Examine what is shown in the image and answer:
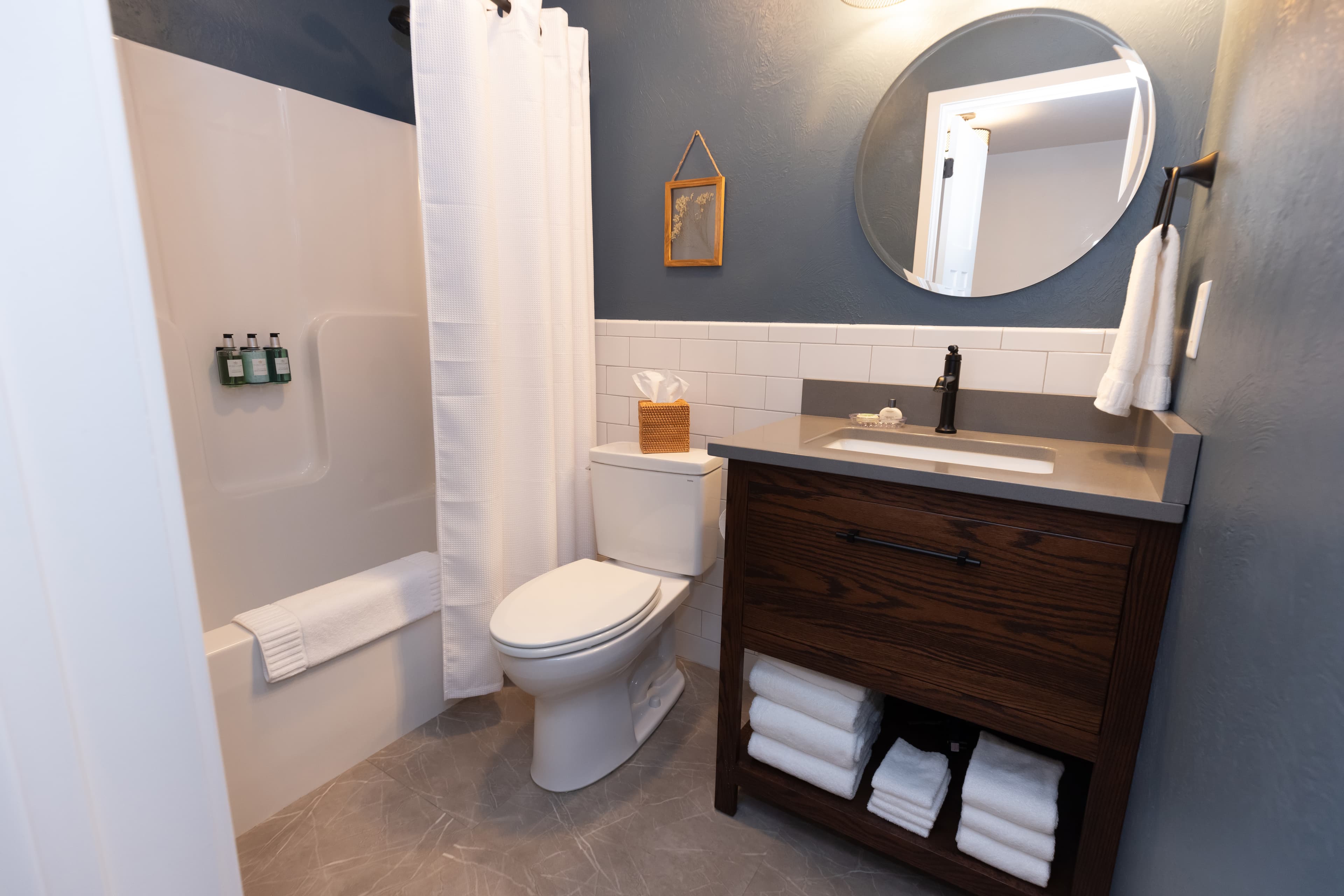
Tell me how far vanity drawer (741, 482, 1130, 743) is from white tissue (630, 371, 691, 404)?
61 cm

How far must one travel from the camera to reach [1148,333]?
3.86 ft

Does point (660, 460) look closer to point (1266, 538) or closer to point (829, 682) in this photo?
point (829, 682)

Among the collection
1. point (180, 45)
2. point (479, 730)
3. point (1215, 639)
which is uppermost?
point (180, 45)

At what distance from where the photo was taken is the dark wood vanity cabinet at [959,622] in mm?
1004

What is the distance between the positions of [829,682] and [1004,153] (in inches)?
52.8

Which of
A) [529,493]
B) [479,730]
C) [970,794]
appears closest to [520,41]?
[529,493]

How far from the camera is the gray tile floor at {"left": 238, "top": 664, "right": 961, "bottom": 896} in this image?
131 cm

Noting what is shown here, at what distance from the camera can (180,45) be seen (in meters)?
1.71

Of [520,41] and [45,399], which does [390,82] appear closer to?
[520,41]

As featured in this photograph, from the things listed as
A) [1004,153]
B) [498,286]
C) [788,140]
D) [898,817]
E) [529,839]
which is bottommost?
[529,839]

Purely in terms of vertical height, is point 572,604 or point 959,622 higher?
point 959,622

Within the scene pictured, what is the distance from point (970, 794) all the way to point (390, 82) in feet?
9.24

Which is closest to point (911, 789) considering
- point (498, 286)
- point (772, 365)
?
point (772, 365)

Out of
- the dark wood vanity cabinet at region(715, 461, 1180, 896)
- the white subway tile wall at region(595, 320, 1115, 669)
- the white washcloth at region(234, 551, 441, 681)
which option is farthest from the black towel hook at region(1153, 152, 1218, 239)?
the white washcloth at region(234, 551, 441, 681)
